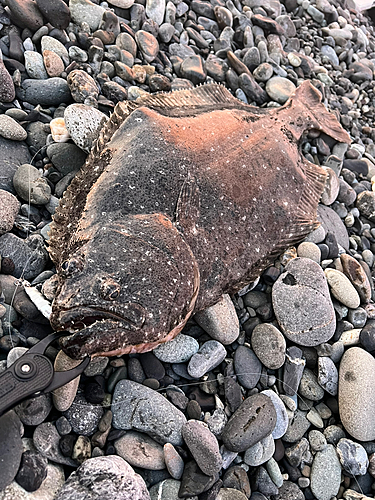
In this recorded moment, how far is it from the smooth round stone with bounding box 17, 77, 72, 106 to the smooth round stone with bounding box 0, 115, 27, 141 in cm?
39

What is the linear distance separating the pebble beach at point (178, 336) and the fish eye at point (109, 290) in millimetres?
508

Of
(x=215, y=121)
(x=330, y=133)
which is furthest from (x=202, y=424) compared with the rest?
(x=330, y=133)

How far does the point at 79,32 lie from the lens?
13.3 ft

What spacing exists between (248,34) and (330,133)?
171 centimetres

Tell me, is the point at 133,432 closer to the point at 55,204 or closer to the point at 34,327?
the point at 34,327

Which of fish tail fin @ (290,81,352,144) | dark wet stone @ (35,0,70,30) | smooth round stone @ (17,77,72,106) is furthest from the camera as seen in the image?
fish tail fin @ (290,81,352,144)

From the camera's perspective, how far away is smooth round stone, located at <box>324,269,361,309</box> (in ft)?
11.1

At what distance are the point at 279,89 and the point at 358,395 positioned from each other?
134 inches

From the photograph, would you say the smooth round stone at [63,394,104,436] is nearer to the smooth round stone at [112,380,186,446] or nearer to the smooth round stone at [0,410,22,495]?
the smooth round stone at [112,380,186,446]

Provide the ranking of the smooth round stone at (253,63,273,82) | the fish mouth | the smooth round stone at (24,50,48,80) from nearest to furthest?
the fish mouth → the smooth round stone at (24,50,48,80) → the smooth round stone at (253,63,273,82)

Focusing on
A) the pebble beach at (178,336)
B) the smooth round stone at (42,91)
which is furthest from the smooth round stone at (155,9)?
the smooth round stone at (42,91)

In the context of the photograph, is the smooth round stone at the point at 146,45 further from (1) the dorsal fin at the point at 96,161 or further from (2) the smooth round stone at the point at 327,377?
(2) the smooth round stone at the point at 327,377

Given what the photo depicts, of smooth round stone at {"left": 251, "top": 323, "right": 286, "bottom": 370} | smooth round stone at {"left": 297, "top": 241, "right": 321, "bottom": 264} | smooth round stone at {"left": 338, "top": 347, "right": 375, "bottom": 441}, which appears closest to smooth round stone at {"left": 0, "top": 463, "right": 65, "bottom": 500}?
smooth round stone at {"left": 251, "top": 323, "right": 286, "bottom": 370}

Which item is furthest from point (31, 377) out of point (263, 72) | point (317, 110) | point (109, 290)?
point (263, 72)
